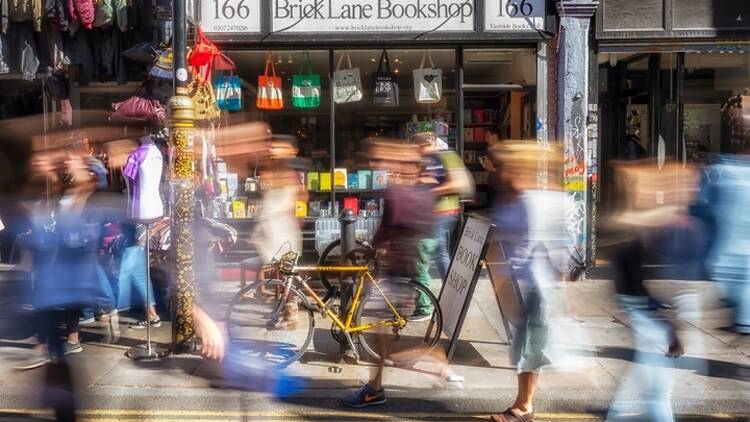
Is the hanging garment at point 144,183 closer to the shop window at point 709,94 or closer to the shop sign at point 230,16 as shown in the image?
the shop sign at point 230,16

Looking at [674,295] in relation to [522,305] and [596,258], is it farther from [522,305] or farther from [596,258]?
[596,258]

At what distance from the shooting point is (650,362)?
485 cm

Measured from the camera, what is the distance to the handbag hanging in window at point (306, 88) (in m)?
10.9

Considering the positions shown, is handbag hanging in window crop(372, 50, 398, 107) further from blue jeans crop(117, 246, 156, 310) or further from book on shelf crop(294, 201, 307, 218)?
blue jeans crop(117, 246, 156, 310)

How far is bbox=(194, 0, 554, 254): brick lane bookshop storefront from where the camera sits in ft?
34.6

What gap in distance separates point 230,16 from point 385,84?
2.29 metres

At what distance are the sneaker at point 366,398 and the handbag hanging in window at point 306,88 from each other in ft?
19.5

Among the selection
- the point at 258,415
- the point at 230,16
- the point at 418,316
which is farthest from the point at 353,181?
the point at 258,415

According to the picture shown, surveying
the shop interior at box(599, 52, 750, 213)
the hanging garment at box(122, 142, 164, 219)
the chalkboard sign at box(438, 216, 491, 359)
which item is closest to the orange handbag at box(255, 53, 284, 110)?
the hanging garment at box(122, 142, 164, 219)

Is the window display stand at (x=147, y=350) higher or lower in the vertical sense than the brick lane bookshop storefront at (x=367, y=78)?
lower

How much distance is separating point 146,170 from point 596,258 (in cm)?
661

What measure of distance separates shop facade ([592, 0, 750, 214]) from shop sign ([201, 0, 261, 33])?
15.3ft

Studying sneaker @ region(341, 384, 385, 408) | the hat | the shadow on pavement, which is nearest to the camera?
sneaker @ region(341, 384, 385, 408)

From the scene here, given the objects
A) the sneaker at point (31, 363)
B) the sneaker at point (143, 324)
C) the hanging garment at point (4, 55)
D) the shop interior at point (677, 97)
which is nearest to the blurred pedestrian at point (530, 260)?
the sneaker at point (31, 363)
